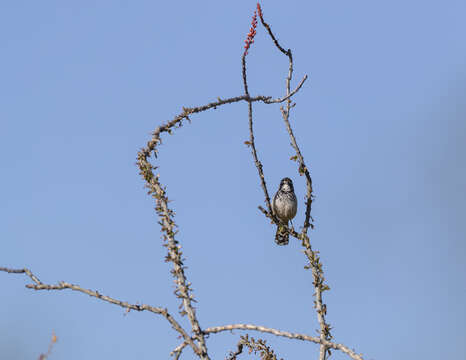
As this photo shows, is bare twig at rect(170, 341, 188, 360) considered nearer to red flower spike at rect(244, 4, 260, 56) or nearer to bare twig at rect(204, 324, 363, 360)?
bare twig at rect(204, 324, 363, 360)

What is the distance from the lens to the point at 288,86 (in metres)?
8.26

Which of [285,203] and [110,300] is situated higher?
[285,203]

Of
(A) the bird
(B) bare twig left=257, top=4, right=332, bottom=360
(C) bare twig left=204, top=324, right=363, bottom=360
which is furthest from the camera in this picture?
(A) the bird

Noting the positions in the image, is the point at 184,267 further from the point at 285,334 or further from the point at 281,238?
the point at 281,238

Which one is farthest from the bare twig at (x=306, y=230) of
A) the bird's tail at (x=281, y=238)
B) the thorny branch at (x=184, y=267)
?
the bird's tail at (x=281, y=238)

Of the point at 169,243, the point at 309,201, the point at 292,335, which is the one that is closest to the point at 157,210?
the point at 169,243

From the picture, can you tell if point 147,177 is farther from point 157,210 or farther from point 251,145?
point 251,145

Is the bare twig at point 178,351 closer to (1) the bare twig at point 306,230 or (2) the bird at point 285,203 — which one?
(1) the bare twig at point 306,230

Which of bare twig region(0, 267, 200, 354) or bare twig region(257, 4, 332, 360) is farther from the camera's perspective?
bare twig region(257, 4, 332, 360)

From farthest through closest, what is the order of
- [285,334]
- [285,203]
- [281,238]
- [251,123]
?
[285,203]
[281,238]
[251,123]
[285,334]

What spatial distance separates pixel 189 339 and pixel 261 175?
4.37 m

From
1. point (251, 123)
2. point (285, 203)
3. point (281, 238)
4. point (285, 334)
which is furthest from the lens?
point (285, 203)

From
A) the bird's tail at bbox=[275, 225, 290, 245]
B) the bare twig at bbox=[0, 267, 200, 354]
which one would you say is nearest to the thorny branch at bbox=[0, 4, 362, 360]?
the bare twig at bbox=[0, 267, 200, 354]

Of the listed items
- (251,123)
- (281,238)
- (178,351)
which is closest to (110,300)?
(178,351)
